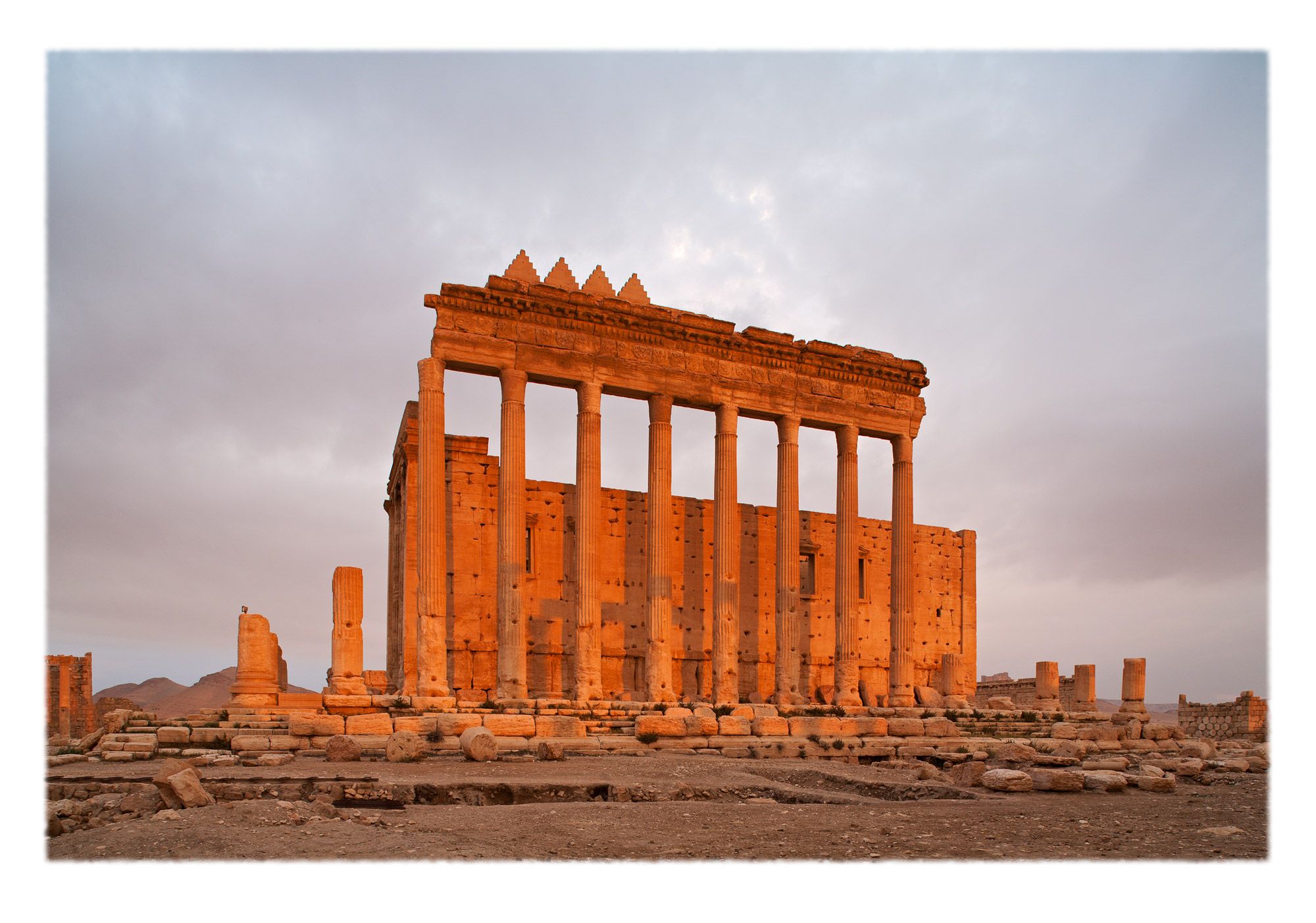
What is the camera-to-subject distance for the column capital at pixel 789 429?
26.3 m

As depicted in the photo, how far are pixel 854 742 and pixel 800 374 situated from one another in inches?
417

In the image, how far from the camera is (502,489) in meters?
22.8

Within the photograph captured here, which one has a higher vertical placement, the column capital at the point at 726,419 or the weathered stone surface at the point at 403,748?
the column capital at the point at 726,419

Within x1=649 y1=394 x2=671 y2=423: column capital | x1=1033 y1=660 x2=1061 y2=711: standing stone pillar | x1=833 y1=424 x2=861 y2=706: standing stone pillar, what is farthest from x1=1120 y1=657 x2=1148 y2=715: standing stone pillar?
x1=649 y1=394 x2=671 y2=423: column capital

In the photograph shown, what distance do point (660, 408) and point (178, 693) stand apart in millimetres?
47086

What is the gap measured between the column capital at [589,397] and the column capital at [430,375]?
11.5 ft

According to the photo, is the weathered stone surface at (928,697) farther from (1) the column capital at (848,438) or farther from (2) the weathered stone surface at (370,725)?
(2) the weathered stone surface at (370,725)

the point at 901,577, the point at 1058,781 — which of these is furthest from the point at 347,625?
the point at 901,577

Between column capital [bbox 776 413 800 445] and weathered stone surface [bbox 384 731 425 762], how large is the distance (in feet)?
45.3

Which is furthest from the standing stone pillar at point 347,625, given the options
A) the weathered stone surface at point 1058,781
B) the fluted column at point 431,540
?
the weathered stone surface at point 1058,781

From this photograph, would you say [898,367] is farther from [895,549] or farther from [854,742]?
[854,742]

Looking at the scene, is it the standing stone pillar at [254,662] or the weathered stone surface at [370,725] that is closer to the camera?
the weathered stone surface at [370,725]

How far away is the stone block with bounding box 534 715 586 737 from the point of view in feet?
62.8

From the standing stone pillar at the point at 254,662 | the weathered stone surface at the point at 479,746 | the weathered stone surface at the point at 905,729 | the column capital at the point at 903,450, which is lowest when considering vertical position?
the weathered stone surface at the point at 905,729
